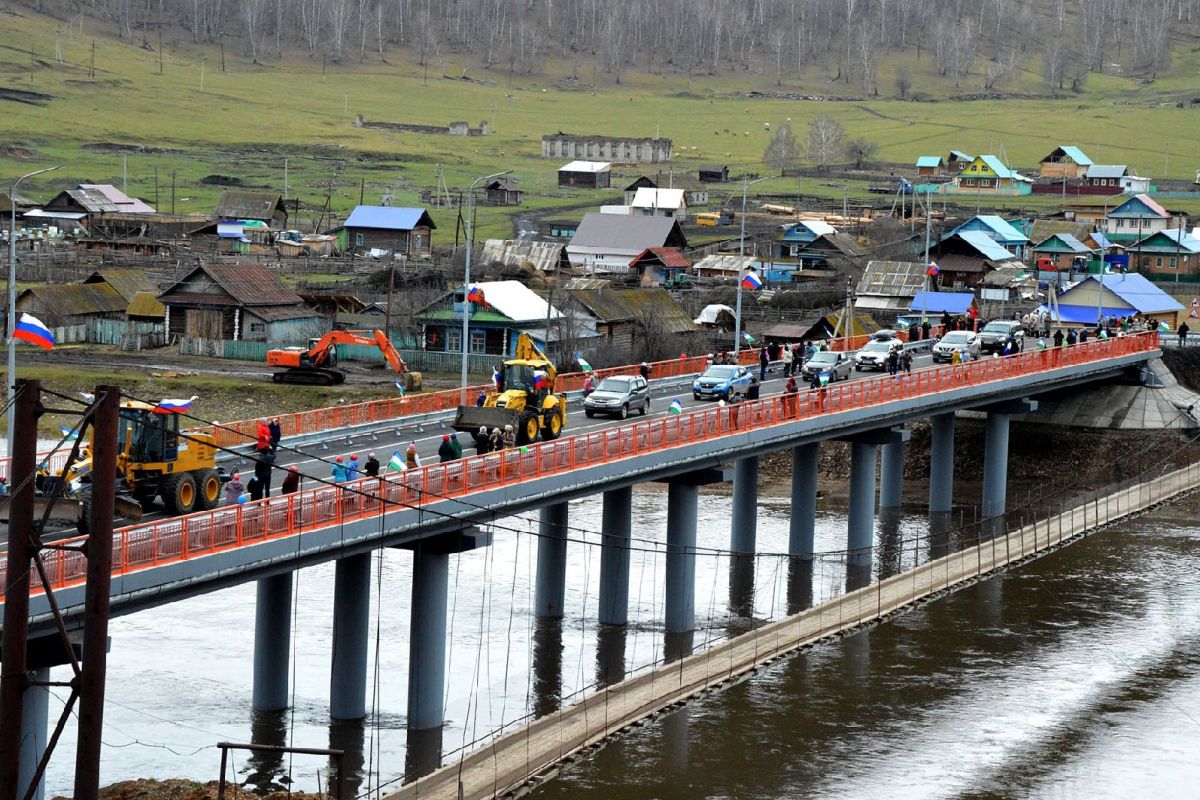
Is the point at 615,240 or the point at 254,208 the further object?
the point at 254,208

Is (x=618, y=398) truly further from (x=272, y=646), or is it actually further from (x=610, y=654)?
(x=272, y=646)

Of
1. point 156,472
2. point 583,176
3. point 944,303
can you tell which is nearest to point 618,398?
point 156,472

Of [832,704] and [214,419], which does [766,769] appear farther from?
[214,419]

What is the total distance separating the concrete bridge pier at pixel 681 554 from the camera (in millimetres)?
53375

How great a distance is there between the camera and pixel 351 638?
4312 cm

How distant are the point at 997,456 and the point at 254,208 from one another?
87212 mm

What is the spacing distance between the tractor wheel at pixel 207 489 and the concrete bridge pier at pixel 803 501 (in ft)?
90.4

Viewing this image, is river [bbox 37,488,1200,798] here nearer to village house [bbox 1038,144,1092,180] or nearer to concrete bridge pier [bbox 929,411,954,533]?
concrete bridge pier [bbox 929,411,954,533]

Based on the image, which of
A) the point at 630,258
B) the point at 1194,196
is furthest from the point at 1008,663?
the point at 1194,196

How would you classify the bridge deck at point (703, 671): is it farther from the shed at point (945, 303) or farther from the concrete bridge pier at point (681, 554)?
the shed at point (945, 303)

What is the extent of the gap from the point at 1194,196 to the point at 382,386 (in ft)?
406

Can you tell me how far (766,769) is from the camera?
138 feet

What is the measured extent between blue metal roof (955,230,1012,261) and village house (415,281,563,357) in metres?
40.5

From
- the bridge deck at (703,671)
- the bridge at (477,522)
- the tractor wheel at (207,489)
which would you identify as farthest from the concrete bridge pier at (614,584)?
the tractor wheel at (207,489)
